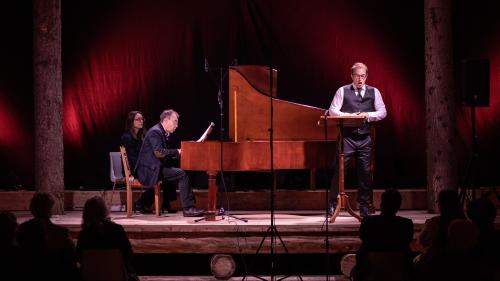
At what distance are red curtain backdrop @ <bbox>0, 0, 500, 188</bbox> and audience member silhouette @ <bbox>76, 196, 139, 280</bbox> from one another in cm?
447

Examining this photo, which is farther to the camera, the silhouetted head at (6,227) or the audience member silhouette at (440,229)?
the audience member silhouette at (440,229)

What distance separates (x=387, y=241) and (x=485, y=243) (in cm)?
63

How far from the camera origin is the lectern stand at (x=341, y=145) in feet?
22.9

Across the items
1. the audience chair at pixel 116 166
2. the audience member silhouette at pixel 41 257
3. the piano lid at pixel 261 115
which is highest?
the piano lid at pixel 261 115

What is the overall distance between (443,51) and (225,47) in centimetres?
271

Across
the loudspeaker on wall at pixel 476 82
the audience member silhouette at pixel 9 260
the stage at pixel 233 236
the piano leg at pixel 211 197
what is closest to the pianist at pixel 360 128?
the stage at pixel 233 236

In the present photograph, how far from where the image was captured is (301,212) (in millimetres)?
8570

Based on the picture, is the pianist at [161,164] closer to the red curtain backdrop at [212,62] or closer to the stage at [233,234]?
the stage at [233,234]

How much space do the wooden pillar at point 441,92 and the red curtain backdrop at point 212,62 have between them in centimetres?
102

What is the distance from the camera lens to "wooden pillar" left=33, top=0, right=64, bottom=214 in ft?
27.9

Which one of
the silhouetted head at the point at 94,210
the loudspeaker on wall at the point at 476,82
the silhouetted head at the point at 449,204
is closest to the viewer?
the silhouetted head at the point at 94,210

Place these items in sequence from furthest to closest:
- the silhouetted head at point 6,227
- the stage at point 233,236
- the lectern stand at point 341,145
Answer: the stage at point 233,236 → the lectern stand at point 341,145 → the silhouetted head at point 6,227

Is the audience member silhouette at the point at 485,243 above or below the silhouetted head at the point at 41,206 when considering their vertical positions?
below

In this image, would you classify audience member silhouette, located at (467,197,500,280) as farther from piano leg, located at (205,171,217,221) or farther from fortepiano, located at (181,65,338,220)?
piano leg, located at (205,171,217,221)
